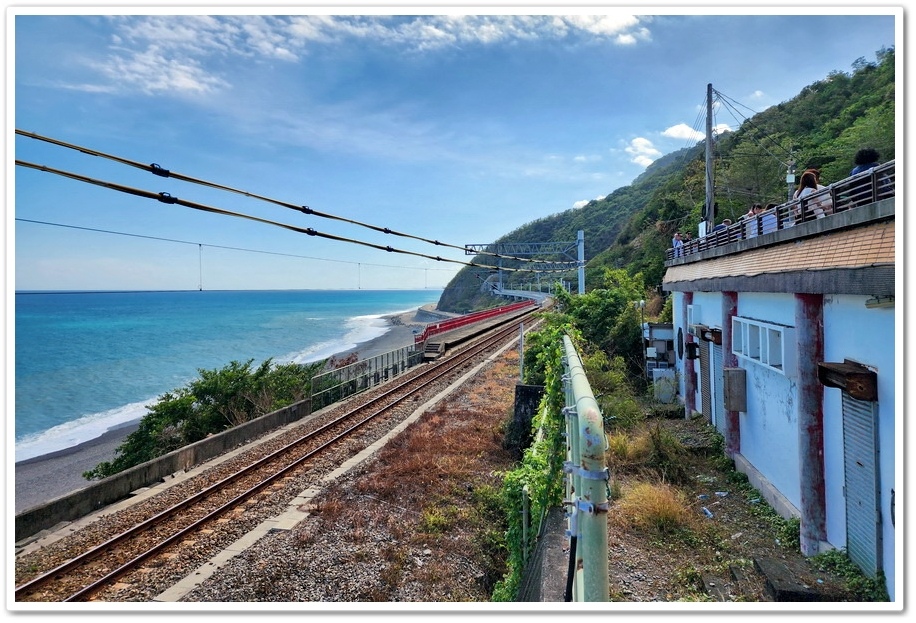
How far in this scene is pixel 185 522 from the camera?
313 inches

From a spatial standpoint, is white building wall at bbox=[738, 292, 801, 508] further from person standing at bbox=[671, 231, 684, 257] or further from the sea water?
the sea water

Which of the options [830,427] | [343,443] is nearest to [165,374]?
[343,443]

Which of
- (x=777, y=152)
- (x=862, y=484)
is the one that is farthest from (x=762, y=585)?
(x=777, y=152)

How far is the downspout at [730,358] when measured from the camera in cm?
800

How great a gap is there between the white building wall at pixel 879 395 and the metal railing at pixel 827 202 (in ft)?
2.82

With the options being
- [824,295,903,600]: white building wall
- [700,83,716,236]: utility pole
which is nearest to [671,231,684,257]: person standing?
[700,83,716,236]: utility pole

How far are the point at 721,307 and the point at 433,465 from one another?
584 cm

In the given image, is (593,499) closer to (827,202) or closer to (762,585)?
(762,585)

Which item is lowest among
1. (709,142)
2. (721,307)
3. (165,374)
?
(165,374)

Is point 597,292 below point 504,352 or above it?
above

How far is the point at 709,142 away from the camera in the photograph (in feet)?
38.1

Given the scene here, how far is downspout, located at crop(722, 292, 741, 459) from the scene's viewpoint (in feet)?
26.2

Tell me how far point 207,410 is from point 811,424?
17.4 meters

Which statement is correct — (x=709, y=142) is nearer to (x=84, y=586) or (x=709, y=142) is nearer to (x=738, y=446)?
(x=738, y=446)
